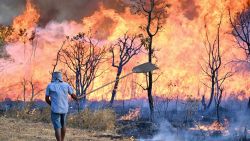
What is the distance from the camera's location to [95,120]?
27.3m

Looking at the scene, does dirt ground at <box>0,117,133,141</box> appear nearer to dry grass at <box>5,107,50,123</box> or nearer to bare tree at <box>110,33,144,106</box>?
dry grass at <box>5,107,50,123</box>

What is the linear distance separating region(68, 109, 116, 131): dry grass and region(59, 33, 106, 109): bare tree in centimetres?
2821

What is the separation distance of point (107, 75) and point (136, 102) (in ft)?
27.5

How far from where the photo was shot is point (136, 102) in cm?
6650

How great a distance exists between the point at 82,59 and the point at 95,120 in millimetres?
31085

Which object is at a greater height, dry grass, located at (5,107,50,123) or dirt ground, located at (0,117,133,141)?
dry grass, located at (5,107,50,123)

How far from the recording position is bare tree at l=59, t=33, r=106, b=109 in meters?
56.8

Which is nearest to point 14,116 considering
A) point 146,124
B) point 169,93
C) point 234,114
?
point 146,124

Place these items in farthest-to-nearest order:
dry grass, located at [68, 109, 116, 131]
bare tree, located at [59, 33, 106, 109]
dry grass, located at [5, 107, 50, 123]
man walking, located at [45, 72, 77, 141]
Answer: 1. bare tree, located at [59, 33, 106, 109]
2. dry grass, located at [5, 107, 50, 123]
3. dry grass, located at [68, 109, 116, 131]
4. man walking, located at [45, 72, 77, 141]

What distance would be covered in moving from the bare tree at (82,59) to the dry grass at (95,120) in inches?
1111

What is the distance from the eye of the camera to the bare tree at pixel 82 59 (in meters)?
56.8

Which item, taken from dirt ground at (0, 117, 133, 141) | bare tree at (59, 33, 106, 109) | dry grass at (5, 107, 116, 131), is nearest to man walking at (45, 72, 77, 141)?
dirt ground at (0, 117, 133, 141)

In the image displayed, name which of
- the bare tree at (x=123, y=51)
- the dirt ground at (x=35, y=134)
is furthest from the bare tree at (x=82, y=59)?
the dirt ground at (x=35, y=134)

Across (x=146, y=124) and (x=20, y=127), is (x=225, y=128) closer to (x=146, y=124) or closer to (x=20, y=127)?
(x=146, y=124)
